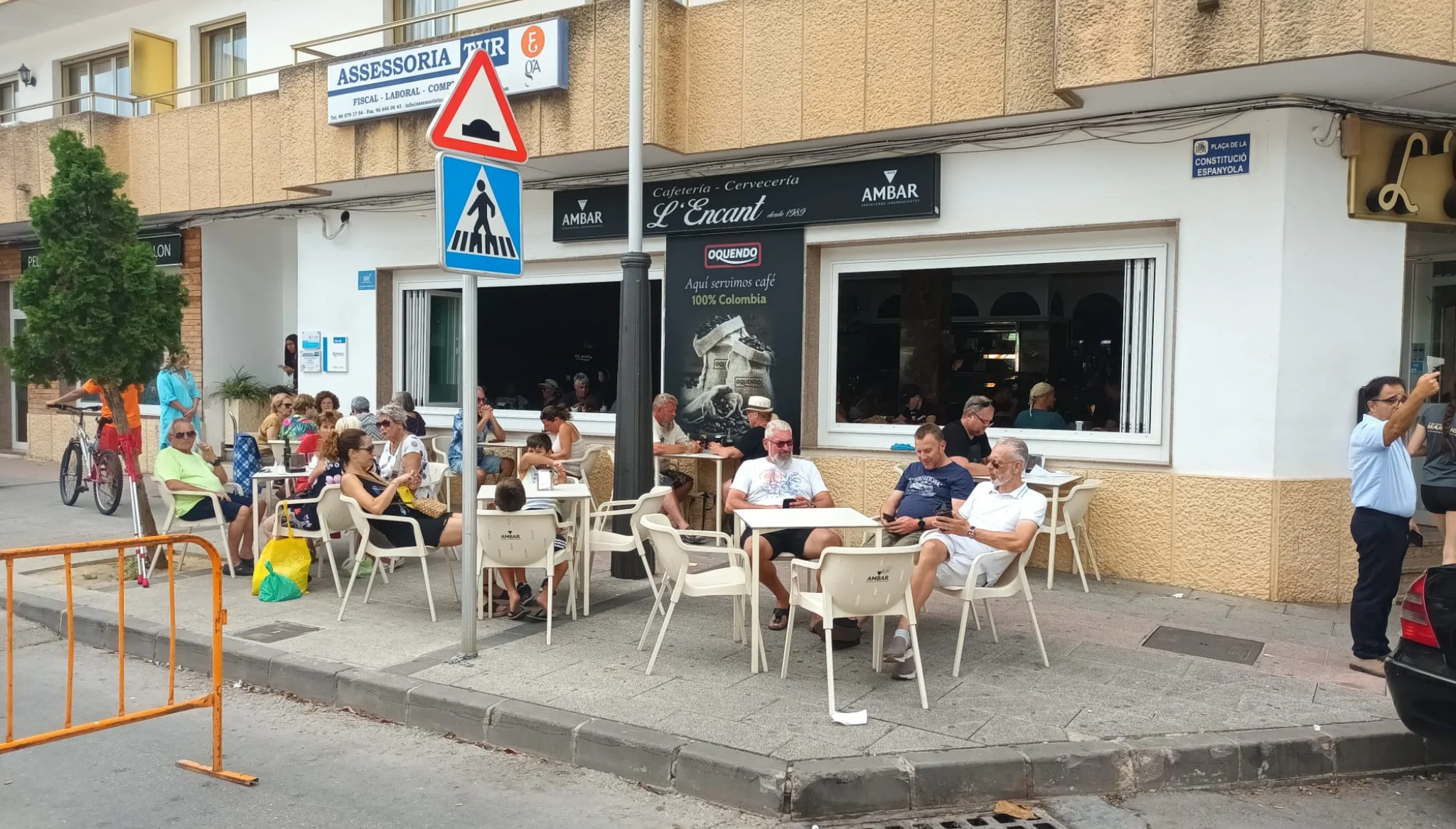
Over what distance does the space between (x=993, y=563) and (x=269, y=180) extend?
10.1 m

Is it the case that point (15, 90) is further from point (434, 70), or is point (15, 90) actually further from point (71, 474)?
point (434, 70)

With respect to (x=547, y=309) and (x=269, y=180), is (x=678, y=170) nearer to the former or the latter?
(x=547, y=309)

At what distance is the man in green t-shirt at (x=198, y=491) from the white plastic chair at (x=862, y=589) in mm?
5284

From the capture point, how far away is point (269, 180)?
12.2 m

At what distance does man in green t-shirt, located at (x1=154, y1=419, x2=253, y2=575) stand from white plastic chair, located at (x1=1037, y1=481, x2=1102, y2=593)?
6.27m

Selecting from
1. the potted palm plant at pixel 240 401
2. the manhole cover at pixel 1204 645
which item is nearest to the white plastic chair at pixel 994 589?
the manhole cover at pixel 1204 645

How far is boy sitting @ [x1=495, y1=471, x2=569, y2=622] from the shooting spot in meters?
6.48

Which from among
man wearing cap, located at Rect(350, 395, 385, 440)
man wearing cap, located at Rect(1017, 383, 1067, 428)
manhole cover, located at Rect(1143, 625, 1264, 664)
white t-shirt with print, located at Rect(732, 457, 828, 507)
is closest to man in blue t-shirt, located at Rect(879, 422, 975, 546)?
white t-shirt with print, located at Rect(732, 457, 828, 507)

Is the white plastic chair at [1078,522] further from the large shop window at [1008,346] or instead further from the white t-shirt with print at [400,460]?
the white t-shirt with print at [400,460]

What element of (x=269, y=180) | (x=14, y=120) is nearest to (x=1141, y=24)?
(x=269, y=180)

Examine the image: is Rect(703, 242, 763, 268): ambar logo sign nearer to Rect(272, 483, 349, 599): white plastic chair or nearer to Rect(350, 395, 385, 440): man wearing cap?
Rect(350, 395, 385, 440): man wearing cap

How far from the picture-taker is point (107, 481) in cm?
1123

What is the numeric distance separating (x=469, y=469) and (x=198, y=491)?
3527 mm

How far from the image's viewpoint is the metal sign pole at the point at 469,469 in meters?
5.71
